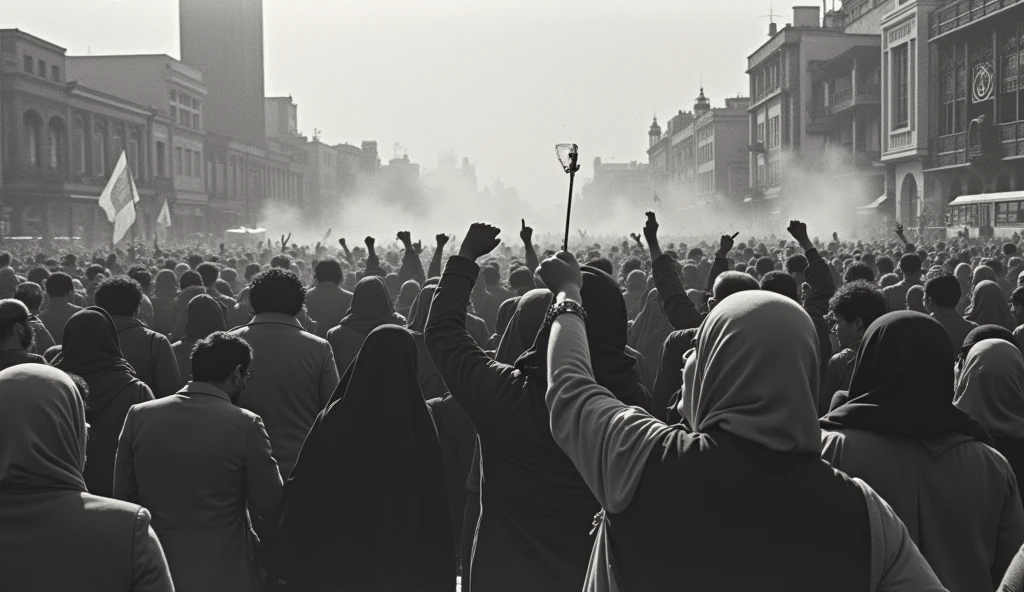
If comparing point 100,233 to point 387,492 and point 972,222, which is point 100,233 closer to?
point 972,222

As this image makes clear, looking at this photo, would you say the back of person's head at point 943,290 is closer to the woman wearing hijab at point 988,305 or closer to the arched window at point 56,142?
the woman wearing hijab at point 988,305

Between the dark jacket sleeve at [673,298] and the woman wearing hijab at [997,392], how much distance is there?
1439 millimetres

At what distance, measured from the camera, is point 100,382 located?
181 inches

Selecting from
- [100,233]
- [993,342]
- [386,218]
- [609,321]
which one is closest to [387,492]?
[609,321]

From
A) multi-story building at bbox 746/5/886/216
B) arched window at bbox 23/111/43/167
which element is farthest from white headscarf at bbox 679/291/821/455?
multi-story building at bbox 746/5/886/216

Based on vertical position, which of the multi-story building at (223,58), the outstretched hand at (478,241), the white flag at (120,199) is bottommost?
the outstretched hand at (478,241)

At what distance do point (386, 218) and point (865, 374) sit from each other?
401 feet

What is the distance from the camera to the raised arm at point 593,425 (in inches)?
84.4

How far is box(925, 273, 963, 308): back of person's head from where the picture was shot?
682 cm

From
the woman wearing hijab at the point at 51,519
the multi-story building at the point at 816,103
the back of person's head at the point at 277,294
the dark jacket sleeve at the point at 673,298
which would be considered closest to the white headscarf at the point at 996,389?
the dark jacket sleeve at the point at 673,298

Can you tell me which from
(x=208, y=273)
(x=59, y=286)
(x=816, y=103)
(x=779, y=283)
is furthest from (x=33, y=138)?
(x=779, y=283)

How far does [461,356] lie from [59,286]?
6.47m

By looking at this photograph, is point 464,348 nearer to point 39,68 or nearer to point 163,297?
point 163,297

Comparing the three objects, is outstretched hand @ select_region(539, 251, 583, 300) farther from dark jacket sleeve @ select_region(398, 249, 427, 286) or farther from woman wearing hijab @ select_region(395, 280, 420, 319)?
dark jacket sleeve @ select_region(398, 249, 427, 286)
